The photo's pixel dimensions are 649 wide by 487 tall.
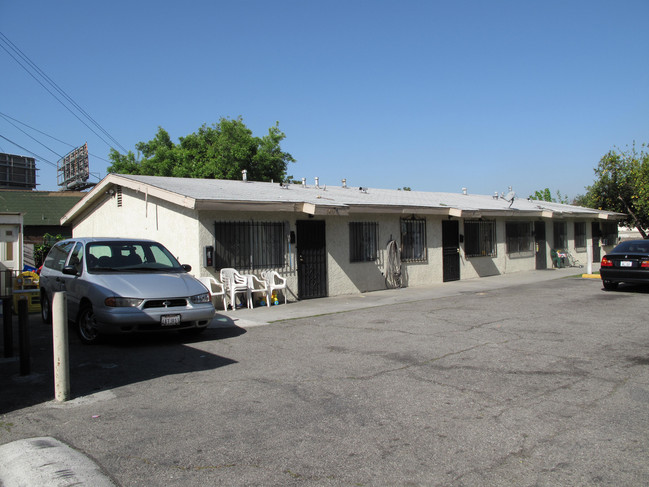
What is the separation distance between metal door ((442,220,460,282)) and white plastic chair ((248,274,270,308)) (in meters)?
7.69

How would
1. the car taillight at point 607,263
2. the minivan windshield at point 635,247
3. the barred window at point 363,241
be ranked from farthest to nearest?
1. the barred window at point 363,241
2. the car taillight at point 607,263
3. the minivan windshield at point 635,247

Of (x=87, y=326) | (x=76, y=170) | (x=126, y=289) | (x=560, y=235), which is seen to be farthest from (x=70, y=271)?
(x=76, y=170)

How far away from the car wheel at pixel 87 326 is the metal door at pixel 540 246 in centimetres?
1963

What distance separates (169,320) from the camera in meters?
7.72

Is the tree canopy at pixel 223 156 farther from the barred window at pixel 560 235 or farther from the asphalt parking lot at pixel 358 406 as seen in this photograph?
the asphalt parking lot at pixel 358 406

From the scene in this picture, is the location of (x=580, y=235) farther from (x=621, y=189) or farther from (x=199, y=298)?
(x=199, y=298)

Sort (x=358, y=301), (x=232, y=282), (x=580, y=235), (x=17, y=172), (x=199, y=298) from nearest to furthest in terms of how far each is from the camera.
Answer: (x=199, y=298) → (x=232, y=282) → (x=358, y=301) → (x=580, y=235) → (x=17, y=172)

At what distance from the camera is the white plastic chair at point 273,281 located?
40.3 feet

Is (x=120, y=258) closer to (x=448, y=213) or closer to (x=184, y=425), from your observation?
(x=184, y=425)

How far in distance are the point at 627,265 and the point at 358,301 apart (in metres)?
7.09

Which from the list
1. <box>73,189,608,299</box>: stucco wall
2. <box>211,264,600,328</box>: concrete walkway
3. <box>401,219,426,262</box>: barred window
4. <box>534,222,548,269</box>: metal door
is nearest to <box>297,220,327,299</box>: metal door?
<box>73,189,608,299</box>: stucco wall

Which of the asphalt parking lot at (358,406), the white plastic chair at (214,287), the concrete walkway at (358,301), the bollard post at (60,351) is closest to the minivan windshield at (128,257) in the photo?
the asphalt parking lot at (358,406)

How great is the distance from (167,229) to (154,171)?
21.7 m

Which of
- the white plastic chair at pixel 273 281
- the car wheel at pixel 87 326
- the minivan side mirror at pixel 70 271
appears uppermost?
the minivan side mirror at pixel 70 271
